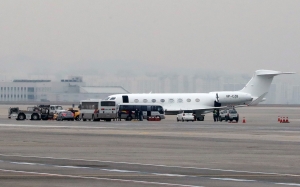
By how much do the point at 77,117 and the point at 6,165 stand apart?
6614 cm

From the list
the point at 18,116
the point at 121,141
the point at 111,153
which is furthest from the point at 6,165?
the point at 18,116

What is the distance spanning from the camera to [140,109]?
308 ft

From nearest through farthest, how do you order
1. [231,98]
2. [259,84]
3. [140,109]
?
[140,109]
[231,98]
[259,84]

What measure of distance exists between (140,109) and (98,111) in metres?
8.80

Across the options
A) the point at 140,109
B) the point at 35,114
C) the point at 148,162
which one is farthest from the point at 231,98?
the point at 148,162

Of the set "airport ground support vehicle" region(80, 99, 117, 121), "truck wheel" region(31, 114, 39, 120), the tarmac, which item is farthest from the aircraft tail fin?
the tarmac

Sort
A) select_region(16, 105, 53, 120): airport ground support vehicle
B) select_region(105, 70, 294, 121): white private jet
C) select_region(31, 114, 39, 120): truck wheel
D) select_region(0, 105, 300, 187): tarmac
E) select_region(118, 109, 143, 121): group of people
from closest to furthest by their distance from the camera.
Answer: select_region(0, 105, 300, 187): tarmac < select_region(16, 105, 53, 120): airport ground support vehicle < select_region(31, 114, 39, 120): truck wheel < select_region(118, 109, 143, 121): group of people < select_region(105, 70, 294, 121): white private jet

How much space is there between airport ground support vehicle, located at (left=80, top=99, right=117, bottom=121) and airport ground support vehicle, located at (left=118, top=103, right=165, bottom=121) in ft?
13.5

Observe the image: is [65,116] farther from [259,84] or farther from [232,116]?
[259,84]

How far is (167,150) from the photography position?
116 ft

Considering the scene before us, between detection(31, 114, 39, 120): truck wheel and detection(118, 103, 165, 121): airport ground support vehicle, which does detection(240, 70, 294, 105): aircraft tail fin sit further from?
detection(31, 114, 39, 120): truck wheel

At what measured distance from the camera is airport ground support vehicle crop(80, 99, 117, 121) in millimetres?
86562

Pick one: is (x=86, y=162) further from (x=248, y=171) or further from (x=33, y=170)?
(x=248, y=171)

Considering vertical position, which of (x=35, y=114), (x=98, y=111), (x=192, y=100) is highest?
(x=192, y=100)
